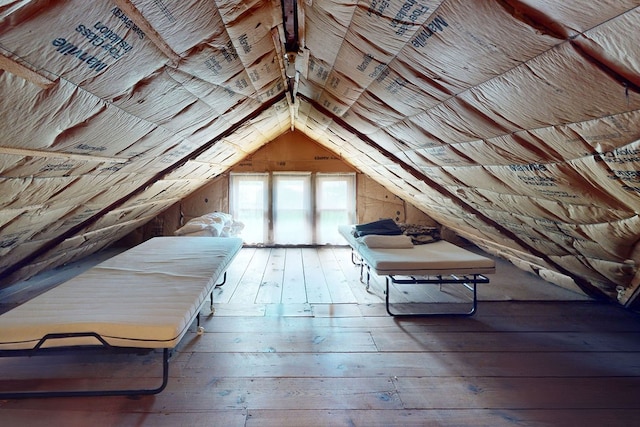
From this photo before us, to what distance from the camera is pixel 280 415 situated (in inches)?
64.2

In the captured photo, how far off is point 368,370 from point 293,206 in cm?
401

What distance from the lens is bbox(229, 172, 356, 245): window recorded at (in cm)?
576

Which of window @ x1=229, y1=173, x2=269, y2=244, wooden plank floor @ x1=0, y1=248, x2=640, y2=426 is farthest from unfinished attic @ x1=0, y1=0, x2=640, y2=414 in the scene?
window @ x1=229, y1=173, x2=269, y2=244

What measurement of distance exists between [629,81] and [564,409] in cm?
160

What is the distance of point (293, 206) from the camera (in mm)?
5801

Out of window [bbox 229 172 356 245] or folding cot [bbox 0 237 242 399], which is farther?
window [bbox 229 172 356 245]

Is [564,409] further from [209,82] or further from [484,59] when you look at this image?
[209,82]

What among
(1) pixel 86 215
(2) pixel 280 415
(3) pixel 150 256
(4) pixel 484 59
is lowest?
(2) pixel 280 415

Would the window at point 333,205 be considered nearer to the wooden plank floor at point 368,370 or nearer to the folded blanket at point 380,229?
the folded blanket at point 380,229

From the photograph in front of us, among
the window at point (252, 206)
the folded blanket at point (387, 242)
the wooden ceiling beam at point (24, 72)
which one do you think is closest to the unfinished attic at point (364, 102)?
the wooden ceiling beam at point (24, 72)

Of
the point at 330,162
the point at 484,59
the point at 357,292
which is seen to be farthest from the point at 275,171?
the point at 484,59

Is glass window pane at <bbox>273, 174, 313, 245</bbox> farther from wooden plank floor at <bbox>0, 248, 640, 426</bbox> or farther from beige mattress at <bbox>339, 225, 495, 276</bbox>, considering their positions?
beige mattress at <bbox>339, 225, 495, 276</bbox>

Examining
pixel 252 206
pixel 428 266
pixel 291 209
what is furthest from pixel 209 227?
pixel 428 266

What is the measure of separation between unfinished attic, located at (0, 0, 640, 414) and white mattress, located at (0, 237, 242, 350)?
61cm
